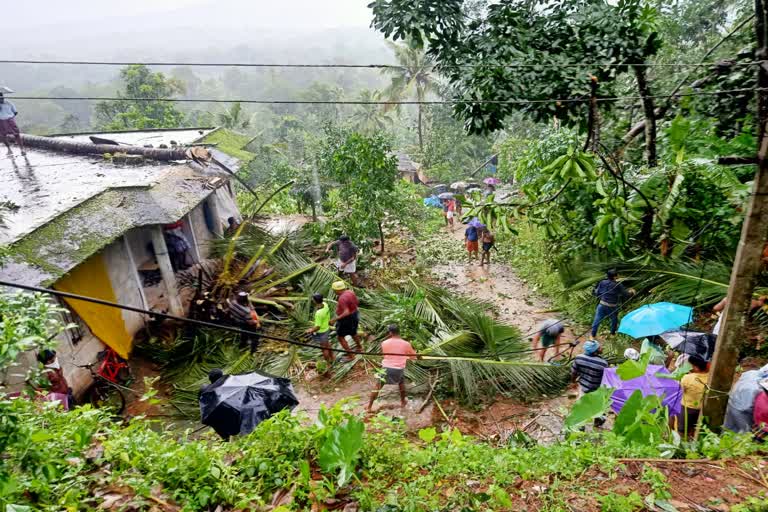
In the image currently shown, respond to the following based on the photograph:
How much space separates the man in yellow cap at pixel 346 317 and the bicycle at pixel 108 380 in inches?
125

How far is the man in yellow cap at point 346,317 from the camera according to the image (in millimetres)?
6918

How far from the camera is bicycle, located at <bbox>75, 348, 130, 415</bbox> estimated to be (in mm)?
6645

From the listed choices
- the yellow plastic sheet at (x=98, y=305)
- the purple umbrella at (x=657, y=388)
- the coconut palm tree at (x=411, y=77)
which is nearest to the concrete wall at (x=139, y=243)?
the yellow plastic sheet at (x=98, y=305)

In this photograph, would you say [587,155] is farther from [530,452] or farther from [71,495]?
[71,495]

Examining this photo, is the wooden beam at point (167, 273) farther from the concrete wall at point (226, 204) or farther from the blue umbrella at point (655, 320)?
the blue umbrella at point (655, 320)

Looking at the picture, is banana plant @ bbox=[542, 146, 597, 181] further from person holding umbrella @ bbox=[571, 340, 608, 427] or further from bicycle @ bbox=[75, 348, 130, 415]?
bicycle @ bbox=[75, 348, 130, 415]

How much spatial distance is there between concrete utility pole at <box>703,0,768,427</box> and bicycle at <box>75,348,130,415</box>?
23.0ft

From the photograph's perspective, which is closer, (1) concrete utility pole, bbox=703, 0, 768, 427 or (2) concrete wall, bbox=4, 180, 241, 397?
(1) concrete utility pole, bbox=703, 0, 768, 427

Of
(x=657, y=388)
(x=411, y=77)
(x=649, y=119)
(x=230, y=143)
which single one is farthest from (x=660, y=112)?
(x=411, y=77)

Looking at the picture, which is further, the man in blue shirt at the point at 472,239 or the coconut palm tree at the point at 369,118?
the coconut palm tree at the point at 369,118

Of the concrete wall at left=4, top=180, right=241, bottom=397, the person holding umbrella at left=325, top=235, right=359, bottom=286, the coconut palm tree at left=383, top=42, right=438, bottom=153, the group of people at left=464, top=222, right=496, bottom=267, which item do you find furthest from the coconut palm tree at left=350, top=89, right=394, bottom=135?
the person holding umbrella at left=325, top=235, right=359, bottom=286

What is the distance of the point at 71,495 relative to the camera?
107 inches

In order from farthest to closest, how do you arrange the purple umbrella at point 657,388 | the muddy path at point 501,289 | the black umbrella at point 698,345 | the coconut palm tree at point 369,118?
the coconut palm tree at point 369,118 → the muddy path at point 501,289 → the black umbrella at point 698,345 → the purple umbrella at point 657,388

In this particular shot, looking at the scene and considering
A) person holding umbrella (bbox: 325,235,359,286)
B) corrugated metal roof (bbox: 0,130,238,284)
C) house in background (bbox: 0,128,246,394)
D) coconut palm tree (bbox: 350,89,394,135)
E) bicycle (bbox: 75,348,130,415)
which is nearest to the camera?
corrugated metal roof (bbox: 0,130,238,284)
